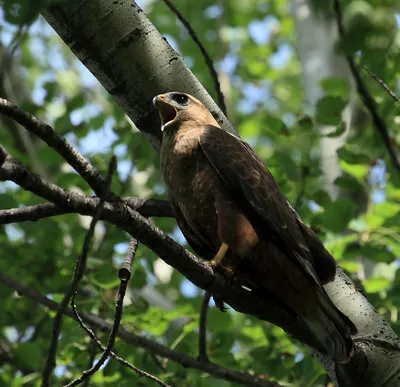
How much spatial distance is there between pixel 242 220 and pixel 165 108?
0.76 m

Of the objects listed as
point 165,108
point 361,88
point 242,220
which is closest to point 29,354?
point 242,220

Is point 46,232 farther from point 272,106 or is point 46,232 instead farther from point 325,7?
point 272,106

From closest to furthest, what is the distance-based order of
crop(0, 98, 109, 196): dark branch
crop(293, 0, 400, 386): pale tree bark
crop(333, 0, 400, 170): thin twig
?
crop(333, 0, 400, 170): thin twig < crop(0, 98, 109, 196): dark branch < crop(293, 0, 400, 386): pale tree bark

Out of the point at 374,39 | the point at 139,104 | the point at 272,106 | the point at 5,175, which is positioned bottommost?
the point at 5,175

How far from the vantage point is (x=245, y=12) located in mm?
10328

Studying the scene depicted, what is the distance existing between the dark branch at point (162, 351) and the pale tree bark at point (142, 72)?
2.67 feet

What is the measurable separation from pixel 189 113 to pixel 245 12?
22.0 feet

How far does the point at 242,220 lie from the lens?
3525mm

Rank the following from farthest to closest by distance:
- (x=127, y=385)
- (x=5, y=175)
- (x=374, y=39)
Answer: (x=127, y=385)
(x=5, y=175)
(x=374, y=39)

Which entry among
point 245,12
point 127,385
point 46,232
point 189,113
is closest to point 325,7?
point 189,113

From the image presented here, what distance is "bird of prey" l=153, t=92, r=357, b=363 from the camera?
11.0ft

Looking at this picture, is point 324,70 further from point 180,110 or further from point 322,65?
point 180,110

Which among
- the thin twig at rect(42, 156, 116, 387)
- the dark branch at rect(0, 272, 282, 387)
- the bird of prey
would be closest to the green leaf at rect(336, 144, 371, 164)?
the bird of prey

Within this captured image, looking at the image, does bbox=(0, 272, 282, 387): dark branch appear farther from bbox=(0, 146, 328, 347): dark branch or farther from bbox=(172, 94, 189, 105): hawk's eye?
bbox=(172, 94, 189, 105): hawk's eye
